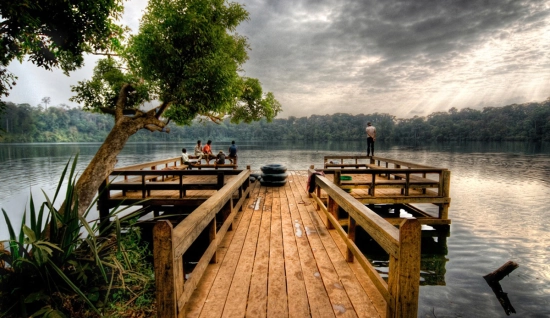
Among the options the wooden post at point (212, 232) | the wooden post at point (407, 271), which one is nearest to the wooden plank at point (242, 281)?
the wooden post at point (212, 232)

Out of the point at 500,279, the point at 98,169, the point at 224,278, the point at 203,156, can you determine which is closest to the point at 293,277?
the point at 224,278

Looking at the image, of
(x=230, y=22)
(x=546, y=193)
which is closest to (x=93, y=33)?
(x=230, y=22)

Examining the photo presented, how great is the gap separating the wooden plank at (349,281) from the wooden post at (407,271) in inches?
20.2

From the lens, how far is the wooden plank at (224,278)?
2.74 m

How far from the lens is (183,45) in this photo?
9.76m

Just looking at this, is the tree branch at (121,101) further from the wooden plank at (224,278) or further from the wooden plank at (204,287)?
the wooden plank at (204,287)

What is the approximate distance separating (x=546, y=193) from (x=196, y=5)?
24082mm

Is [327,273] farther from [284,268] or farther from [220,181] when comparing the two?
[220,181]

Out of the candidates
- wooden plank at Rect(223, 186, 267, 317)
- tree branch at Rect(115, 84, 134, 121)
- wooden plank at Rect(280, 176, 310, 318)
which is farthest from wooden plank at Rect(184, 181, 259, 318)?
tree branch at Rect(115, 84, 134, 121)

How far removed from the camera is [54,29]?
6672 mm

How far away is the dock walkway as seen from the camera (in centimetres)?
274

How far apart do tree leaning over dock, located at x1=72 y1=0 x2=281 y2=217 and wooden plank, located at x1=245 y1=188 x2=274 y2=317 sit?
6.07 m

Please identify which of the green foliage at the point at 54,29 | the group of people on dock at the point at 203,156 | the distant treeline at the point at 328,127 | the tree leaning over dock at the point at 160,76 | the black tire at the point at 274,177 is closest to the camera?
the green foliage at the point at 54,29

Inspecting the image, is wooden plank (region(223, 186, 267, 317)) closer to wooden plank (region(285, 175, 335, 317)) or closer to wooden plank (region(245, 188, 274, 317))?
wooden plank (region(245, 188, 274, 317))
